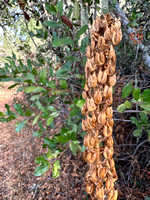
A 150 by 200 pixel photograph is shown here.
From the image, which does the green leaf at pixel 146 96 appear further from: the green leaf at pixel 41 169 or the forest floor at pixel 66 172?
the forest floor at pixel 66 172

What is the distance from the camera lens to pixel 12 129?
2430 millimetres

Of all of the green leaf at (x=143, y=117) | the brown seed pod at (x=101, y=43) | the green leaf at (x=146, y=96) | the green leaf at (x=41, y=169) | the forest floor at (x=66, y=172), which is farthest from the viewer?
the forest floor at (x=66, y=172)

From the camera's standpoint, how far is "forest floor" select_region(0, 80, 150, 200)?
43.4 inches

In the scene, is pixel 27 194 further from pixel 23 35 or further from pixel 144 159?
pixel 23 35

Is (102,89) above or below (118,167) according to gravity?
above

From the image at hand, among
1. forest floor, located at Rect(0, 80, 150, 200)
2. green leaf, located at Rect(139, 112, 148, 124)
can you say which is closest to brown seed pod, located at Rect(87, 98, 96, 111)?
green leaf, located at Rect(139, 112, 148, 124)

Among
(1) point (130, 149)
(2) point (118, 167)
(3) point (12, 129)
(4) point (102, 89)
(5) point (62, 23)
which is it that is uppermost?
(5) point (62, 23)

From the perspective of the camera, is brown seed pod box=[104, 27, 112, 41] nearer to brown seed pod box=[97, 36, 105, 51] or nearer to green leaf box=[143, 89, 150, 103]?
brown seed pod box=[97, 36, 105, 51]

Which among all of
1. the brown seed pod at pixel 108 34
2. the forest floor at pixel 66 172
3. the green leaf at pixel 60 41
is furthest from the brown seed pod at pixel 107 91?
the forest floor at pixel 66 172

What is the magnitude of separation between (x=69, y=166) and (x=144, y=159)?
706mm

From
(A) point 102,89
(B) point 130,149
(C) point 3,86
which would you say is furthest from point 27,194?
(C) point 3,86

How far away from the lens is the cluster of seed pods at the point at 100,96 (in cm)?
37

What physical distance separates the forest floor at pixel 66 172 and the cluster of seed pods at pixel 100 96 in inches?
28.7

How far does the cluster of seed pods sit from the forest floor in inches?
28.7
